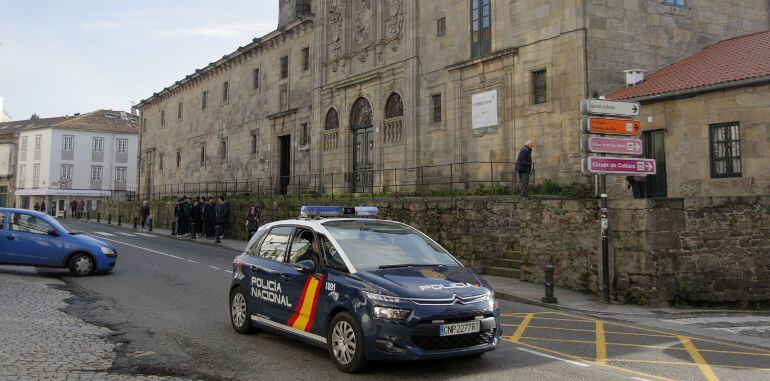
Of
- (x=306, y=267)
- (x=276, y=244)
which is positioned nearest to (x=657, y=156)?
(x=276, y=244)

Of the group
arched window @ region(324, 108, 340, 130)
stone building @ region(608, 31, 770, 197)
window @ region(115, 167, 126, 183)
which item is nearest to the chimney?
stone building @ region(608, 31, 770, 197)

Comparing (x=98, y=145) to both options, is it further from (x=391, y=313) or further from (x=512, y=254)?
(x=391, y=313)

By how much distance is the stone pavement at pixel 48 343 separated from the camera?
245 inches

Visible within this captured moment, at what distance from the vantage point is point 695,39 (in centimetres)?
2069

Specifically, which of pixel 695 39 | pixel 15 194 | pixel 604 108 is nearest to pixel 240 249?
pixel 604 108

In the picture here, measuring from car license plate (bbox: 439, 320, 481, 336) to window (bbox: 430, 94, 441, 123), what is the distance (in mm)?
18374

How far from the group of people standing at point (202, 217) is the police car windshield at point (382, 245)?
2083cm

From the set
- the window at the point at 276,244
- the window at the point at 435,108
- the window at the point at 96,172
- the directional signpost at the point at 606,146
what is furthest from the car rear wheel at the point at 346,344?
the window at the point at 96,172

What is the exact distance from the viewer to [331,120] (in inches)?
1209

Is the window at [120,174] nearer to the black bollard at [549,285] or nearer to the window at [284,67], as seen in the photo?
the window at [284,67]

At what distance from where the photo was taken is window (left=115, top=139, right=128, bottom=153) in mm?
72250

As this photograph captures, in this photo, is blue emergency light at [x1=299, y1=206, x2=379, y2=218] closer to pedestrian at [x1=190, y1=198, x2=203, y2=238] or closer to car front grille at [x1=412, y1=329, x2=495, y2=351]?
car front grille at [x1=412, y1=329, x2=495, y2=351]

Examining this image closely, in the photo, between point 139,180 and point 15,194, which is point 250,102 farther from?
point 15,194

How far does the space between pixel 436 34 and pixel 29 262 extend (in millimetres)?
16441
